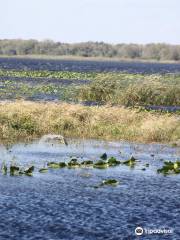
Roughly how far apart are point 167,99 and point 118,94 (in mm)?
4426

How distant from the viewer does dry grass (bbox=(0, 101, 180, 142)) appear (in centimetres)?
3353

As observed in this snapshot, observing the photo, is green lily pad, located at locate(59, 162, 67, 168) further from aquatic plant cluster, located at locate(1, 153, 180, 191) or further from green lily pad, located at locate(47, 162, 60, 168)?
green lily pad, located at locate(47, 162, 60, 168)

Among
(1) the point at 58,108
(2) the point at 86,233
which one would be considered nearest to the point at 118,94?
(1) the point at 58,108

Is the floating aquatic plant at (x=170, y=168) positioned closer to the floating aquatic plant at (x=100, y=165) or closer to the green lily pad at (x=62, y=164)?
the floating aquatic plant at (x=100, y=165)

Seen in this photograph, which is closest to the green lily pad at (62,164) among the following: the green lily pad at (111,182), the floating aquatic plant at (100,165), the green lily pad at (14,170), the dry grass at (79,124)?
the floating aquatic plant at (100,165)

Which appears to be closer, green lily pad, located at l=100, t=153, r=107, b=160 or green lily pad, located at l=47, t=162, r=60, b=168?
green lily pad, located at l=47, t=162, r=60, b=168

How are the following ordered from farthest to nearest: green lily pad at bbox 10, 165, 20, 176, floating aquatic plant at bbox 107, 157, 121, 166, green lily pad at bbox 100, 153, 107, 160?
1. green lily pad at bbox 100, 153, 107, 160
2. floating aquatic plant at bbox 107, 157, 121, 166
3. green lily pad at bbox 10, 165, 20, 176

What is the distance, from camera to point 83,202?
69.9ft

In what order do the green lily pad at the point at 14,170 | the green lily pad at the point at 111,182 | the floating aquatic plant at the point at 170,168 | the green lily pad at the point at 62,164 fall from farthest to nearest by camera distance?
the green lily pad at the point at 62,164
the floating aquatic plant at the point at 170,168
the green lily pad at the point at 14,170
the green lily pad at the point at 111,182

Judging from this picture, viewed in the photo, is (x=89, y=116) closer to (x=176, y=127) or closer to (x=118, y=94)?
(x=176, y=127)

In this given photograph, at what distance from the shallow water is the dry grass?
3844 mm

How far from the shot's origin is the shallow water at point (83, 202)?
18.2m

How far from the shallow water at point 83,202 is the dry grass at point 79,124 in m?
3.84
